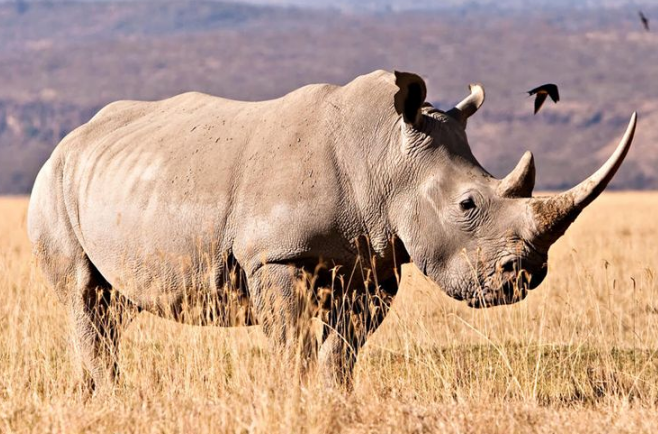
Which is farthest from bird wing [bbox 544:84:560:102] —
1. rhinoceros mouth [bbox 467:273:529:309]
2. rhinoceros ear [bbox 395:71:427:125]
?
rhinoceros mouth [bbox 467:273:529:309]

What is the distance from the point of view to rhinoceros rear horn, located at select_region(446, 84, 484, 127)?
302 inches

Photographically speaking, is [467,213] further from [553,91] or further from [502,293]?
[553,91]

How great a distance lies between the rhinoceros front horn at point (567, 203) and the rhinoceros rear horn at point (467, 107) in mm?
947

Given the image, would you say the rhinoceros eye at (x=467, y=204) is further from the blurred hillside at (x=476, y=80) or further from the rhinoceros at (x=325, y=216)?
the blurred hillside at (x=476, y=80)

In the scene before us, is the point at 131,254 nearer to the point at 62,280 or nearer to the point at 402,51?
the point at 62,280

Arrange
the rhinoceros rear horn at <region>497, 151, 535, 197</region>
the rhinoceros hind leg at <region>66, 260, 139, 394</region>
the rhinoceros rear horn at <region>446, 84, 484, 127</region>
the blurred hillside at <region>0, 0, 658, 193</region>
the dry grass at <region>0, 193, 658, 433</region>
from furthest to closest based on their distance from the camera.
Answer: the blurred hillside at <region>0, 0, 658, 193</region> → the rhinoceros hind leg at <region>66, 260, 139, 394</region> → the rhinoceros rear horn at <region>446, 84, 484, 127</region> → the rhinoceros rear horn at <region>497, 151, 535, 197</region> → the dry grass at <region>0, 193, 658, 433</region>

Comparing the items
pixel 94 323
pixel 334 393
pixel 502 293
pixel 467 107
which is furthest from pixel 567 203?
pixel 94 323

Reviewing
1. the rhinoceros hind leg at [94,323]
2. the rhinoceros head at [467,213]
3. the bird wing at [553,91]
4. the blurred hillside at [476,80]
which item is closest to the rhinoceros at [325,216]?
the rhinoceros head at [467,213]

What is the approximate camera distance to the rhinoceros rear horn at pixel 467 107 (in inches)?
302

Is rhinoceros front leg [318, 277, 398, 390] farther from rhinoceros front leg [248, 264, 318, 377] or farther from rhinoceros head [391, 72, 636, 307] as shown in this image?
rhinoceros head [391, 72, 636, 307]

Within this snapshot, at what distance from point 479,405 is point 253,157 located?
74.0 inches

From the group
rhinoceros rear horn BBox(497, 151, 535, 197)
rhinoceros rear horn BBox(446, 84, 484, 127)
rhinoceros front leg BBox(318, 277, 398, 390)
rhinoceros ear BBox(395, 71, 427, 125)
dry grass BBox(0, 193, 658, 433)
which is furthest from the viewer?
rhinoceros rear horn BBox(446, 84, 484, 127)

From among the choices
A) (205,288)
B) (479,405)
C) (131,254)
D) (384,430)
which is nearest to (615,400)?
(479,405)

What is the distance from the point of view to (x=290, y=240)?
7098 millimetres
